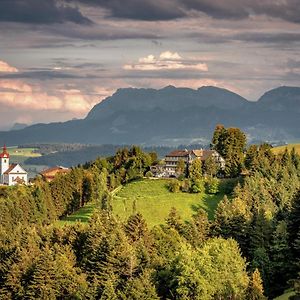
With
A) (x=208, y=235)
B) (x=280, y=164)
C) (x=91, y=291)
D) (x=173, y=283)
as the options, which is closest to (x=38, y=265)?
(x=91, y=291)

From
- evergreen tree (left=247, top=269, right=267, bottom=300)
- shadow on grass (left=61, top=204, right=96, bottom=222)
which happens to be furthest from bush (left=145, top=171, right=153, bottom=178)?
evergreen tree (left=247, top=269, right=267, bottom=300)

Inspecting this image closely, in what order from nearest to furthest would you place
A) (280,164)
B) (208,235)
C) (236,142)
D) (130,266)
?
(130,266)
(208,235)
(280,164)
(236,142)

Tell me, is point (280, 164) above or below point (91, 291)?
above

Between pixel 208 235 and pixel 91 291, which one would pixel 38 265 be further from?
pixel 208 235

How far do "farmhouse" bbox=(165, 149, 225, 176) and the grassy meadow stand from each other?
486 inches

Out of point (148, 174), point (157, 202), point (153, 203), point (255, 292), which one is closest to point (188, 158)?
point (148, 174)

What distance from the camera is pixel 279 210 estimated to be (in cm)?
10744

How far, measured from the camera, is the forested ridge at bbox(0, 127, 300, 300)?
73.6 m

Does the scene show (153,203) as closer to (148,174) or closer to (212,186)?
(212,186)

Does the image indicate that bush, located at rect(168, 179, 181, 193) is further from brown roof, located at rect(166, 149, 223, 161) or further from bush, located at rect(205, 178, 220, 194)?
brown roof, located at rect(166, 149, 223, 161)

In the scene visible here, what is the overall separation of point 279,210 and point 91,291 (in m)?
41.1

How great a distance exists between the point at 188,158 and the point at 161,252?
226 feet

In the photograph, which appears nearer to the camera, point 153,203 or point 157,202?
point 153,203

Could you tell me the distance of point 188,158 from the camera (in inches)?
6191
